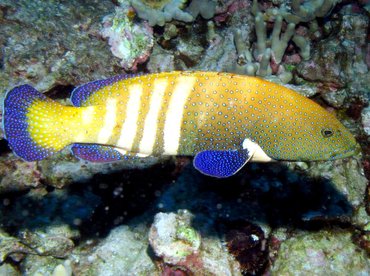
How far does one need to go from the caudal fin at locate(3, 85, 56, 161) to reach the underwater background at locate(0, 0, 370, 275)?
170 cm

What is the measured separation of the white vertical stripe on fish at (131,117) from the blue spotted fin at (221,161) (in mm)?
584

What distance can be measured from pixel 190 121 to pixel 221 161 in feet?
1.38

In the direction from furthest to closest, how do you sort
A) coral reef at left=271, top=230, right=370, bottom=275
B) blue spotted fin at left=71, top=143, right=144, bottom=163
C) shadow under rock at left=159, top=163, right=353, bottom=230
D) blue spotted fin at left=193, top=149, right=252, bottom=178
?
shadow under rock at left=159, top=163, right=353, bottom=230, coral reef at left=271, top=230, right=370, bottom=275, blue spotted fin at left=71, top=143, right=144, bottom=163, blue spotted fin at left=193, top=149, right=252, bottom=178

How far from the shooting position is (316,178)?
15.8 feet

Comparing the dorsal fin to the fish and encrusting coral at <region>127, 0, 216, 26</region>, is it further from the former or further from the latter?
encrusting coral at <region>127, 0, 216, 26</region>

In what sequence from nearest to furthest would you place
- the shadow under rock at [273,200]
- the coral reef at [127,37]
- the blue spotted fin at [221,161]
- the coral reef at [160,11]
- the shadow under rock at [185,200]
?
the blue spotted fin at [221,161] < the shadow under rock at [273,200] < the shadow under rock at [185,200] < the coral reef at [127,37] < the coral reef at [160,11]

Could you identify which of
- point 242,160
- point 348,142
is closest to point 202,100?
point 242,160

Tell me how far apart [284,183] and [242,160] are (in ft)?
7.40

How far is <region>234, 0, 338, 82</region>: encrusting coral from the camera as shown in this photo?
5785mm

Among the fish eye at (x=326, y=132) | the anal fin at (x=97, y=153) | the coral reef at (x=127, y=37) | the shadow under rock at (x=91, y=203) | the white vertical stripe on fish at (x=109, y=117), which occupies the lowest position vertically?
the shadow under rock at (x=91, y=203)

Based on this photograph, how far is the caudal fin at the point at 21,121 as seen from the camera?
2.89 metres

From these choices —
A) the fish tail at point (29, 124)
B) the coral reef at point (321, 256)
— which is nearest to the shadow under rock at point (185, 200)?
the coral reef at point (321, 256)

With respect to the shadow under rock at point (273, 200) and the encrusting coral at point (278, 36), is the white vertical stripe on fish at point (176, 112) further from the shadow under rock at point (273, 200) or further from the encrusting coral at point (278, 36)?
the encrusting coral at point (278, 36)

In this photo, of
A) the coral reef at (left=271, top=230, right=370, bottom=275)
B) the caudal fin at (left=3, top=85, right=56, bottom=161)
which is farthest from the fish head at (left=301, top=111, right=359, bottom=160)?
the caudal fin at (left=3, top=85, right=56, bottom=161)
